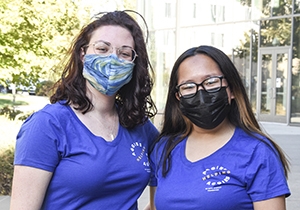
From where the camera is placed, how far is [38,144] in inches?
84.3

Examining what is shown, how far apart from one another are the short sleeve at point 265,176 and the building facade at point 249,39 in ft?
48.7

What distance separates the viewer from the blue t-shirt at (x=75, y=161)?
2158 mm

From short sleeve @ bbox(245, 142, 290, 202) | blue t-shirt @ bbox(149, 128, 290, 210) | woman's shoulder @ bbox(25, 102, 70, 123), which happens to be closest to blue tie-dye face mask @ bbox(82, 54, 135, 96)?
woman's shoulder @ bbox(25, 102, 70, 123)

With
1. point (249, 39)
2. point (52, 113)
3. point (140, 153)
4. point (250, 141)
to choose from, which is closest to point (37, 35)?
point (249, 39)

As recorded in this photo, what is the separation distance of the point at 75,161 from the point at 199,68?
82cm

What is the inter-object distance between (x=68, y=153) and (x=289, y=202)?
15.3ft

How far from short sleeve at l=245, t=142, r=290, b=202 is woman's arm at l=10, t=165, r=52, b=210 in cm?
98

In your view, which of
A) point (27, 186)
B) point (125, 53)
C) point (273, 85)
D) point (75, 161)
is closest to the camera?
point (27, 186)

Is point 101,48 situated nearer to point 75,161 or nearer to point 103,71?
point 103,71

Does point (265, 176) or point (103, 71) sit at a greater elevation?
point (103, 71)

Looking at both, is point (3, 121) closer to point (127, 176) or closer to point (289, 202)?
point (289, 202)

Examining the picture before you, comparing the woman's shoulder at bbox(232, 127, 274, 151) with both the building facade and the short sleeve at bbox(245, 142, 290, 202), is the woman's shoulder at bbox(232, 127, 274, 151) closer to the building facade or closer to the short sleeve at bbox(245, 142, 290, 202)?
the short sleeve at bbox(245, 142, 290, 202)

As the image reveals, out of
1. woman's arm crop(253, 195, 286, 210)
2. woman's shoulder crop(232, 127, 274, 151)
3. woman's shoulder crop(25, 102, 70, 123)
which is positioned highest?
woman's shoulder crop(25, 102, 70, 123)

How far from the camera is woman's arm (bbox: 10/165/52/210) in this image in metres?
2.13
